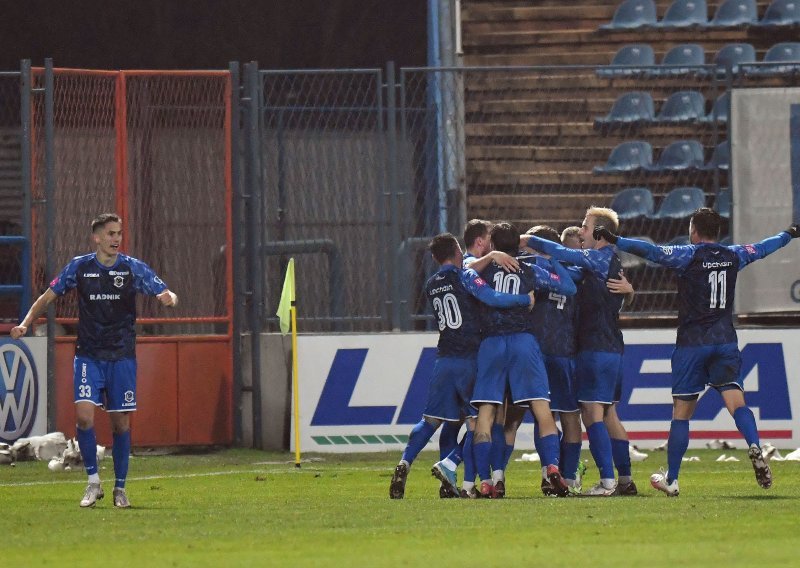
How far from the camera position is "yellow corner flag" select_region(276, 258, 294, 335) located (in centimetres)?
1582

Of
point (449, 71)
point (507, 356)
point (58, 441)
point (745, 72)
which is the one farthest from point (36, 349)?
point (745, 72)

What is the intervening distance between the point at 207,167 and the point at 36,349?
A: 2544 mm

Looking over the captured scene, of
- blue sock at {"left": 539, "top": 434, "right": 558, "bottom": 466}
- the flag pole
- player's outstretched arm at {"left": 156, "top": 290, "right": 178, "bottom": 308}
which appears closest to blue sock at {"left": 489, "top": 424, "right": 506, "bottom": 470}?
blue sock at {"left": 539, "top": 434, "right": 558, "bottom": 466}

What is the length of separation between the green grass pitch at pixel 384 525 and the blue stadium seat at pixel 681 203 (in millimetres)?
4801

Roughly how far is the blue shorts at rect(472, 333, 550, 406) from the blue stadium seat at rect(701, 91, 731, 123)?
23.4 feet

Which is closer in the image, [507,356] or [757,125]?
[507,356]

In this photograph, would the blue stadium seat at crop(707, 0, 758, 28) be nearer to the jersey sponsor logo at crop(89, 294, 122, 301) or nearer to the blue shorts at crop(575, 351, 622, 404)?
the blue shorts at crop(575, 351, 622, 404)

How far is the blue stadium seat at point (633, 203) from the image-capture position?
18016 mm

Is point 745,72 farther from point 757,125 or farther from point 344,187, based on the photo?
point 344,187

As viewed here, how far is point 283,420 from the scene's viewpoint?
17328 millimetres

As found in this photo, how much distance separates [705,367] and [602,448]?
3.01 ft

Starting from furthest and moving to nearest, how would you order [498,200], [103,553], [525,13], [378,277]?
[525,13] < [498,200] < [378,277] < [103,553]

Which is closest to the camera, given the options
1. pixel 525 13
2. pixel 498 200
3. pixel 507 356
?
pixel 507 356

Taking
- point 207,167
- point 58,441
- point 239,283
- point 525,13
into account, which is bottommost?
point 58,441
